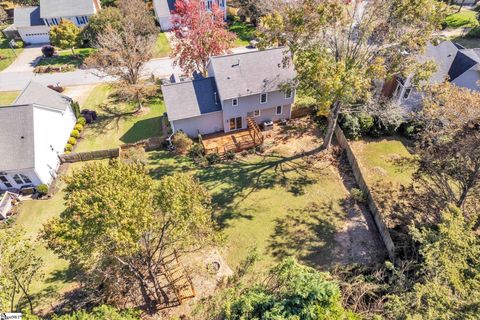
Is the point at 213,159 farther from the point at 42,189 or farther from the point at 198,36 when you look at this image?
the point at 198,36

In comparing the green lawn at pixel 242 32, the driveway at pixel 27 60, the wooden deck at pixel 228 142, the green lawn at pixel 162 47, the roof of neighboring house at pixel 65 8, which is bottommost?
the wooden deck at pixel 228 142

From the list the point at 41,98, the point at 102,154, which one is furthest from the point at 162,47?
the point at 102,154

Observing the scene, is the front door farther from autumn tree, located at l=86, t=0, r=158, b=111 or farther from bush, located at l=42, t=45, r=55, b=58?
bush, located at l=42, t=45, r=55, b=58

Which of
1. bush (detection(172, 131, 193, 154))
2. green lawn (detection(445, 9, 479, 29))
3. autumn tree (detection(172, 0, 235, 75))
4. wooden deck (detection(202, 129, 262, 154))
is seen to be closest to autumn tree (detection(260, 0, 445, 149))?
wooden deck (detection(202, 129, 262, 154))

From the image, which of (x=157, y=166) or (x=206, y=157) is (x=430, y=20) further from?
(x=157, y=166)

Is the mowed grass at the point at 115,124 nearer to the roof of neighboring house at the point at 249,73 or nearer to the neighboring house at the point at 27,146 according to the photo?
the neighboring house at the point at 27,146

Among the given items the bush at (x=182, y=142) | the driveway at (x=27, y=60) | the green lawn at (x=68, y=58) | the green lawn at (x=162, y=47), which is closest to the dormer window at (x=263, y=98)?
the bush at (x=182, y=142)
